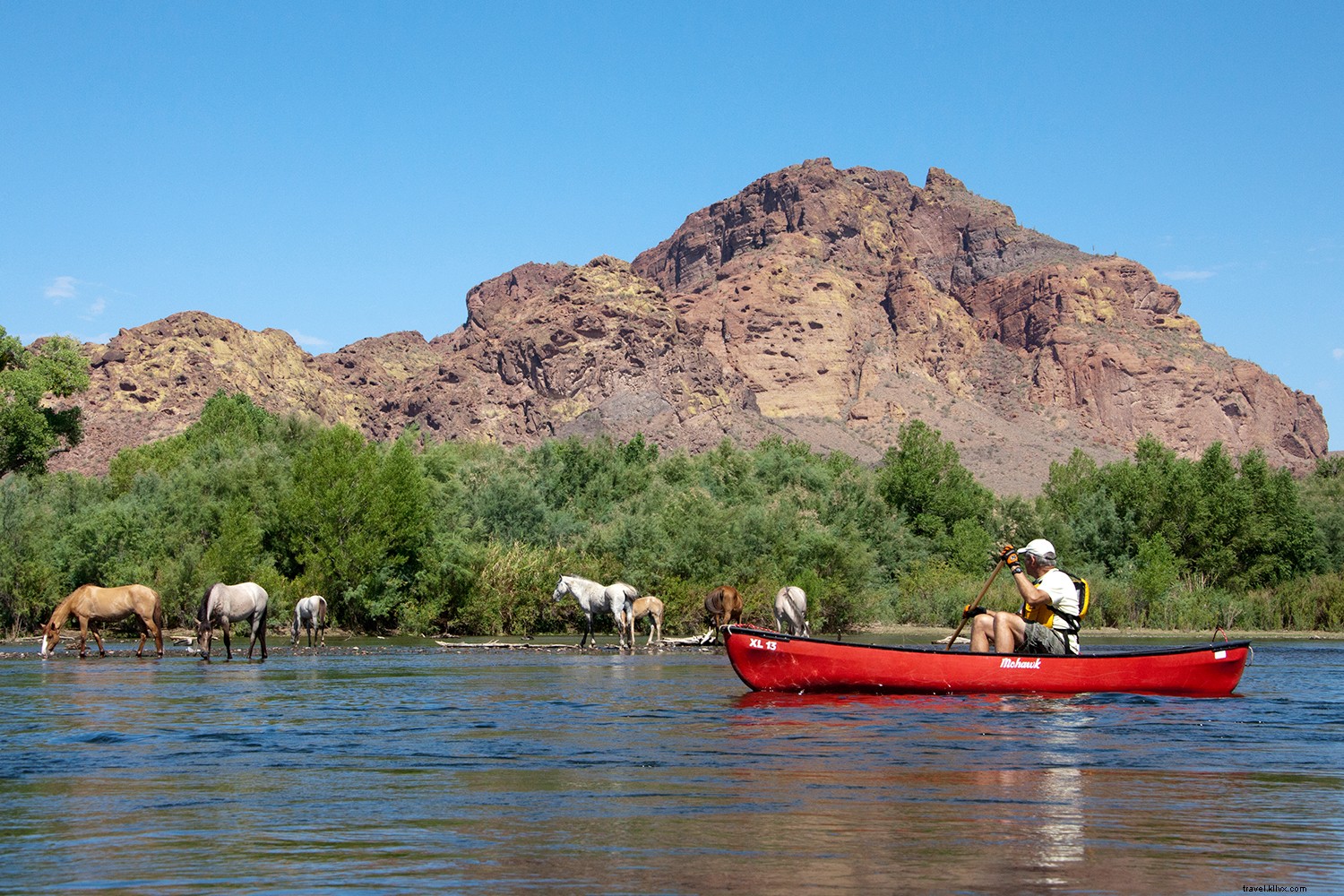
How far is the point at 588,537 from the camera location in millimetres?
56000

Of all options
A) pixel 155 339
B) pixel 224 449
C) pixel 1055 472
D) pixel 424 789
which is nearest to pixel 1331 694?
pixel 424 789

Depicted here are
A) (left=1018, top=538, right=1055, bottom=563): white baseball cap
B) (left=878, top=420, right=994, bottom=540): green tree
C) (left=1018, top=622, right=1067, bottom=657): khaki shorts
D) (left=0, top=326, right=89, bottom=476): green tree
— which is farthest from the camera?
(left=878, top=420, right=994, bottom=540): green tree

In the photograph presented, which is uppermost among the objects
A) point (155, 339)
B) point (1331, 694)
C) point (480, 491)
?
point (155, 339)

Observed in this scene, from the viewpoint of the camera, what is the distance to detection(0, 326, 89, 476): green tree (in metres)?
62.7

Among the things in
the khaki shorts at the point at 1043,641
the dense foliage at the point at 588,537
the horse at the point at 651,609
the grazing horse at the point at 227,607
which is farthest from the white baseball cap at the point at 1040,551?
the dense foliage at the point at 588,537

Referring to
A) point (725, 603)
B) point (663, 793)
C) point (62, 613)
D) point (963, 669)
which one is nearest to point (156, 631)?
point (62, 613)

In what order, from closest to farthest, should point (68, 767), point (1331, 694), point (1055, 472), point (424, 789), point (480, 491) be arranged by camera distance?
point (424, 789), point (68, 767), point (1331, 694), point (480, 491), point (1055, 472)

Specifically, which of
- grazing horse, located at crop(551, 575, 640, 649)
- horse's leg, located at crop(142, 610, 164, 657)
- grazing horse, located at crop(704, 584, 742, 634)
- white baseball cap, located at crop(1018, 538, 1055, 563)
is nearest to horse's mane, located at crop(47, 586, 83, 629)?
horse's leg, located at crop(142, 610, 164, 657)

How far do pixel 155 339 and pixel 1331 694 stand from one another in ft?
604

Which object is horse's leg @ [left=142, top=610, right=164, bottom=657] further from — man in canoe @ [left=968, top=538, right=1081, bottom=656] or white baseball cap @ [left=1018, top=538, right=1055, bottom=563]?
white baseball cap @ [left=1018, top=538, right=1055, bottom=563]

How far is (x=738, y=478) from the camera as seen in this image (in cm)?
7981

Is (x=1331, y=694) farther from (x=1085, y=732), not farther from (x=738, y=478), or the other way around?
(x=738, y=478)

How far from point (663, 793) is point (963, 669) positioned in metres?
10.3

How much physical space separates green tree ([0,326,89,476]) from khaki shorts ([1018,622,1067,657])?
5571 centimetres
